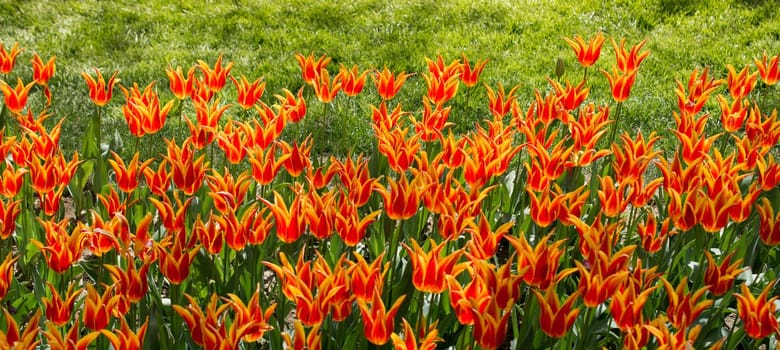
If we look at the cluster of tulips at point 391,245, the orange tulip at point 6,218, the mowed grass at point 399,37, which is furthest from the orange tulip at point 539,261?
the mowed grass at point 399,37

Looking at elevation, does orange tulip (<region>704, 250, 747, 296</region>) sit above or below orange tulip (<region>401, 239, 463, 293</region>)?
below

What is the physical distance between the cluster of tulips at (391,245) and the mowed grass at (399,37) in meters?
1.94

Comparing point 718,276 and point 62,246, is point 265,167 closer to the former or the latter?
point 62,246

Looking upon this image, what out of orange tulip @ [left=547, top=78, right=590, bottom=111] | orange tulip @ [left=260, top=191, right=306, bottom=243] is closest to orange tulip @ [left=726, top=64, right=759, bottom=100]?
orange tulip @ [left=547, top=78, right=590, bottom=111]

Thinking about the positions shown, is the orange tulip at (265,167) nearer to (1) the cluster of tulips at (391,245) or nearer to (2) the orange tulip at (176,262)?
(1) the cluster of tulips at (391,245)

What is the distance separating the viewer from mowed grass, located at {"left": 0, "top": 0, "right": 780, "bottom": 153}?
583 cm

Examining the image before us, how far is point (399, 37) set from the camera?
6512 millimetres

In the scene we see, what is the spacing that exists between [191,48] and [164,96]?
87cm

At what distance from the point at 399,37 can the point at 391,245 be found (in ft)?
12.4

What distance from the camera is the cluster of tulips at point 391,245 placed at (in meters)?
2.17

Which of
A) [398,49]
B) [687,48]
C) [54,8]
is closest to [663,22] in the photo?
[687,48]

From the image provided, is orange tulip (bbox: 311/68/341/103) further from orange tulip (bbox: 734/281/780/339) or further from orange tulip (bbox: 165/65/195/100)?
orange tulip (bbox: 734/281/780/339)

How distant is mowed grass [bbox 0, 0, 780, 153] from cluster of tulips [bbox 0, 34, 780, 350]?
6.37 ft

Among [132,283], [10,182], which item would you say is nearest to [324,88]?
[10,182]
